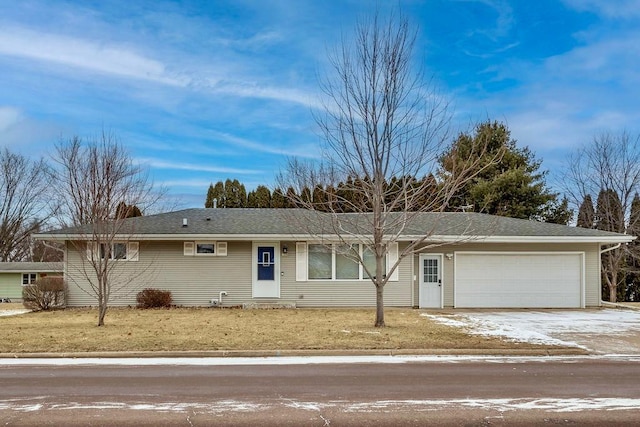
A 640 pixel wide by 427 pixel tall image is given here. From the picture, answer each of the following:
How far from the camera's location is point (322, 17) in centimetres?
1462

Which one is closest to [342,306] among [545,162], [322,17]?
[322,17]

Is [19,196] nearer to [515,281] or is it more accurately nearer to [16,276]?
[16,276]

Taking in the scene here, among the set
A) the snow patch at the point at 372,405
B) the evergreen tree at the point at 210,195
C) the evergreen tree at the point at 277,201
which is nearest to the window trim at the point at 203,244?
the snow patch at the point at 372,405

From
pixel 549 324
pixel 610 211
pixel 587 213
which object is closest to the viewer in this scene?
pixel 549 324

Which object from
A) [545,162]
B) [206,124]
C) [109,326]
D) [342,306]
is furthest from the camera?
[545,162]

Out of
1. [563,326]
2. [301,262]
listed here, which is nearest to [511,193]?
[301,262]

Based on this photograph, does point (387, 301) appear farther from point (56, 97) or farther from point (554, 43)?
point (56, 97)

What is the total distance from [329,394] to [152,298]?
1328cm

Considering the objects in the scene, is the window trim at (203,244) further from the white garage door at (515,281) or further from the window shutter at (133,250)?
the white garage door at (515,281)

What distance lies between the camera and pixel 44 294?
19.0 meters

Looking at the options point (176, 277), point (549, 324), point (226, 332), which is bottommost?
point (549, 324)

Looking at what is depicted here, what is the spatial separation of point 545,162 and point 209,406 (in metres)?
38.0

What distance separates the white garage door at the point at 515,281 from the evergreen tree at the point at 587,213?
15.2 metres

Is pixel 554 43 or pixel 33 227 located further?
pixel 33 227
